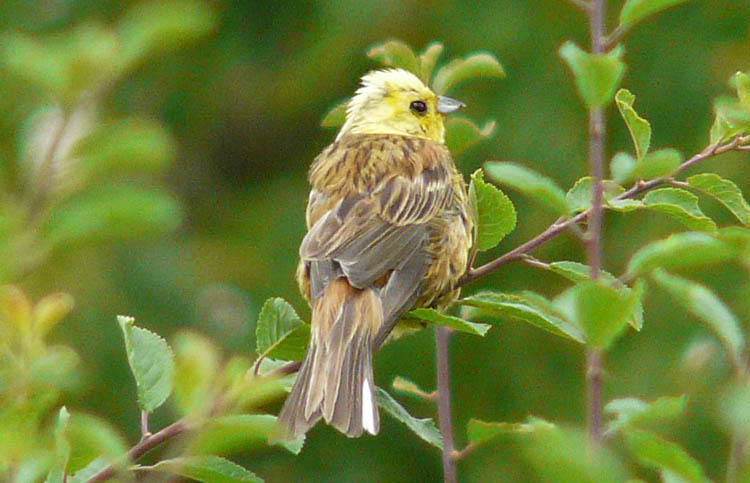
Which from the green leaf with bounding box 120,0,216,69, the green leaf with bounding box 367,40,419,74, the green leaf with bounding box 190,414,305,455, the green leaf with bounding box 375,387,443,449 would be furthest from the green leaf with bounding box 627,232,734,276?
the green leaf with bounding box 367,40,419,74

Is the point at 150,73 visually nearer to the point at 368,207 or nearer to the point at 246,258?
the point at 246,258

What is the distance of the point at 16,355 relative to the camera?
1.80 meters

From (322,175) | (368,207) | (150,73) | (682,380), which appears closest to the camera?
(682,380)

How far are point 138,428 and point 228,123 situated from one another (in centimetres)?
287

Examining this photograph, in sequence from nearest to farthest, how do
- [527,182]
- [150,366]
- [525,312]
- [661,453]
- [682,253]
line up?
1. [661,453]
2. [682,253]
3. [527,182]
4. [150,366]
5. [525,312]

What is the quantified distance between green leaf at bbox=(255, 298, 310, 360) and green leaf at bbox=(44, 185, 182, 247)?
4.39ft

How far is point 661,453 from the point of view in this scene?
1630mm

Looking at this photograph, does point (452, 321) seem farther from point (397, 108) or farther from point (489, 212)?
point (397, 108)

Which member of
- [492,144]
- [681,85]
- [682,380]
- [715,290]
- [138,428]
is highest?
[681,85]

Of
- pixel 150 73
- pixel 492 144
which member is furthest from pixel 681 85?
pixel 150 73

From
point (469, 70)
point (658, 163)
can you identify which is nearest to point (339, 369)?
point (469, 70)

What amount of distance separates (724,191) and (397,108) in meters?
2.29

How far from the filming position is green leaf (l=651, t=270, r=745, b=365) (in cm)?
198

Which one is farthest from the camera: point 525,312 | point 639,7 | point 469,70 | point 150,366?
point 469,70
